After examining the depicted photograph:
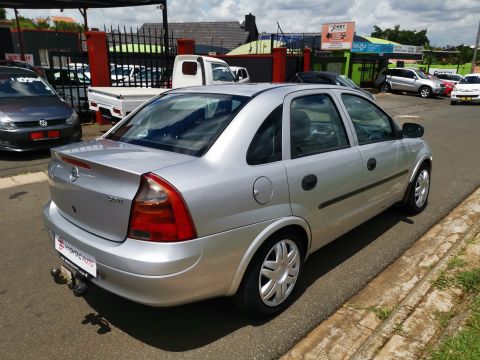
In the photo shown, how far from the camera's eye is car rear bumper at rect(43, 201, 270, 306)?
2264 mm

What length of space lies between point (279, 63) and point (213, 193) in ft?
58.9

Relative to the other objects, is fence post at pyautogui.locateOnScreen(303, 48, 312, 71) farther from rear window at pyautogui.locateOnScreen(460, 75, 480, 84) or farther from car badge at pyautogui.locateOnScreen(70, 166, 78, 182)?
car badge at pyautogui.locateOnScreen(70, 166, 78, 182)

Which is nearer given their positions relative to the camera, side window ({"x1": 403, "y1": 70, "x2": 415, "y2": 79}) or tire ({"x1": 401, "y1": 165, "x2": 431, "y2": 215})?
tire ({"x1": 401, "y1": 165, "x2": 431, "y2": 215})

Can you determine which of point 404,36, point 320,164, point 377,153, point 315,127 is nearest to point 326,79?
point 377,153

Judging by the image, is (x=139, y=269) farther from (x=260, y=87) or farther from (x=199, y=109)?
(x=260, y=87)

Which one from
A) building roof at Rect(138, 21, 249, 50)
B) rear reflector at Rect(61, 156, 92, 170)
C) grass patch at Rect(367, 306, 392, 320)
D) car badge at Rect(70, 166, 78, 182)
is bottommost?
grass patch at Rect(367, 306, 392, 320)

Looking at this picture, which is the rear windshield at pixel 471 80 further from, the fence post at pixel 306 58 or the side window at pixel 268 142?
the side window at pixel 268 142

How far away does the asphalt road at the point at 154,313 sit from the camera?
2.64 metres

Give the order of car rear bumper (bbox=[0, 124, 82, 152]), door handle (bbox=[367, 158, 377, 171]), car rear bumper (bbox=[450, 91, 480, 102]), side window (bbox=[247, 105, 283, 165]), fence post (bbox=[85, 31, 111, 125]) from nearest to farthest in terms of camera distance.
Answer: side window (bbox=[247, 105, 283, 165]) < door handle (bbox=[367, 158, 377, 171]) < car rear bumper (bbox=[0, 124, 82, 152]) < fence post (bbox=[85, 31, 111, 125]) < car rear bumper (bbox=[450, 91, 480, 102])

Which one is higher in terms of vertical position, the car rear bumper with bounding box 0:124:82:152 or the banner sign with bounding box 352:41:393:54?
the banner sign with bounding box 352:41:393:54

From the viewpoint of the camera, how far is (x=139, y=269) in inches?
89.6

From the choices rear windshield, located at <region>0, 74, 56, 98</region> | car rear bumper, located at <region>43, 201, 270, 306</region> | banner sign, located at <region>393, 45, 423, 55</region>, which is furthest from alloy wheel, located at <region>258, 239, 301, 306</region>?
banner sign, located at <region>393, 45, 423, 55</region>

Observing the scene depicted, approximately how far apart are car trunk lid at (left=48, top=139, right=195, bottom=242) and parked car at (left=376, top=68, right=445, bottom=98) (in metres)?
25.5

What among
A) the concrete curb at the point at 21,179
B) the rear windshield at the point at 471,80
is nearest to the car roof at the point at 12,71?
the concrete curb at the point at 21,179
